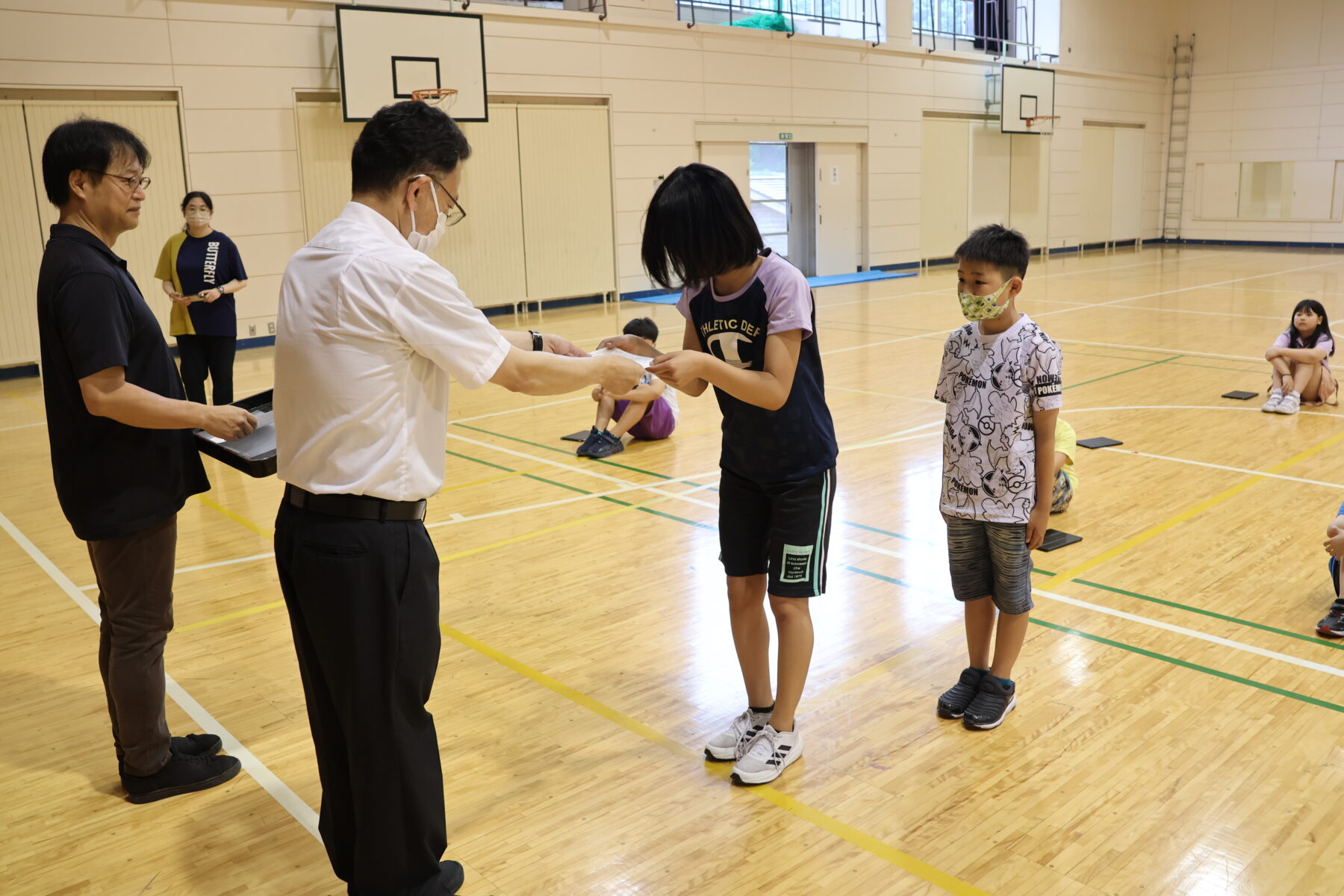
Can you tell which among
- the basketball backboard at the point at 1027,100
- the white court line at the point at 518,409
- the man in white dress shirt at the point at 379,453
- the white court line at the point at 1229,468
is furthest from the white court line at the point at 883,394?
the basketball backboard at the point at 1027,100

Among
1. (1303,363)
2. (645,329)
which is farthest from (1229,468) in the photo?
(645,329)

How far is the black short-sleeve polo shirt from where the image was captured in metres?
2.67

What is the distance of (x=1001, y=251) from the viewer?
3.14 m

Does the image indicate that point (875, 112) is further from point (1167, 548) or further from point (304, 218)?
point (1167, 548)

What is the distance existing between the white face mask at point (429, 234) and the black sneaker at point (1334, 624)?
3522mm

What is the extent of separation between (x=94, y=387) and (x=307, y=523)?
954 millimetres

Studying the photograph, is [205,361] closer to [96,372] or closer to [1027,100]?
[96,372]

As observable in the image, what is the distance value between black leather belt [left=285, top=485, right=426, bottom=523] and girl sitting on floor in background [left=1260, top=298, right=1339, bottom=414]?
746 centimetres

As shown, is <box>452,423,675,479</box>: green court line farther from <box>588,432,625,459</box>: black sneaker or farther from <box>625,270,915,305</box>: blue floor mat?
<box>625,270,915,305</box>: blue floor mat

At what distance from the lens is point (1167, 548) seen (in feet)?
16.1

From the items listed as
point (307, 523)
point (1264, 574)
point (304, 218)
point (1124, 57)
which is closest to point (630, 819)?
point (307, 523)

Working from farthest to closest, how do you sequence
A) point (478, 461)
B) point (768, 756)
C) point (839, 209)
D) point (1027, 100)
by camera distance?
1. point (1027, 100)
2. point (839, 209)
3. point (478, 461)
4. point (768, 756)

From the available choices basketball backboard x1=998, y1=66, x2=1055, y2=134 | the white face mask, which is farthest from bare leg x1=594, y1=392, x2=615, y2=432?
basketball backboard x1=998, y1=66, x2=1055, y2=134

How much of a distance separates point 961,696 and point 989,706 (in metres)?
0.12
